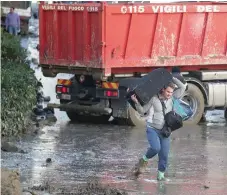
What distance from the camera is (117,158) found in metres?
12.8

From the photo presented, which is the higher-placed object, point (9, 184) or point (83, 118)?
point (9, 184)

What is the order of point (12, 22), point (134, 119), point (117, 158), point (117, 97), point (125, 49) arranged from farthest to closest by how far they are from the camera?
1. point (12, 22)
2. point (134, 119)
3. point (117, 97)
4. point (125, 49)
5. point (117, 158)

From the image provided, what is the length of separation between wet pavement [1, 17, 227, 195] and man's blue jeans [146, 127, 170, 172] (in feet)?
0.87

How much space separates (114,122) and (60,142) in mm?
2978

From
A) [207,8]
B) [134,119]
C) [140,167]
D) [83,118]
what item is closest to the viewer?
[140,167]

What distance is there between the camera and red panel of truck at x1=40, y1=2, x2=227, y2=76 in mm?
15922

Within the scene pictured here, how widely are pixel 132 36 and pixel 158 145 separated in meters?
5.62

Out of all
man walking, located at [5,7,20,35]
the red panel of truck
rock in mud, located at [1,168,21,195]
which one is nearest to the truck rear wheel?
the red panel of truck

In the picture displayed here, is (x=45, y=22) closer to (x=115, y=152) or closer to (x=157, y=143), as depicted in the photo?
(x=115, y=152)

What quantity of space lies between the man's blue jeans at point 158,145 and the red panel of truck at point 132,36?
5.15m

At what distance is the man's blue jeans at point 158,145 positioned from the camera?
1084cm

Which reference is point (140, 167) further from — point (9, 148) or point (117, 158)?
point (9, 148)

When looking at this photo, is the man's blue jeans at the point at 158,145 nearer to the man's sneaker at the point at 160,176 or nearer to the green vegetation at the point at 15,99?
the man's sneaker at the point at 160,176

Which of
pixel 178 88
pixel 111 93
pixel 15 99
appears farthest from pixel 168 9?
pixel 178 88
